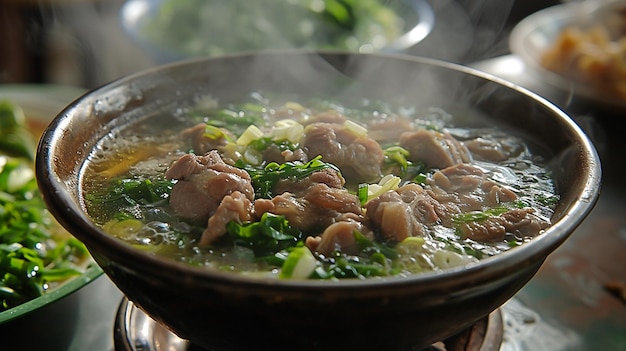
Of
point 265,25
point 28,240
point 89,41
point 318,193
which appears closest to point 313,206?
point 318,193

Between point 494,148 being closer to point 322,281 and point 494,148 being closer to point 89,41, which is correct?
point 322,281

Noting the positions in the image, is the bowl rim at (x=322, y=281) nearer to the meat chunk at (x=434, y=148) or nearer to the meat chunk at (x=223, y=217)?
the meat chunk at (x=223, y=217)

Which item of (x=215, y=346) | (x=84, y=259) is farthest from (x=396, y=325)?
(x=84, y=259)

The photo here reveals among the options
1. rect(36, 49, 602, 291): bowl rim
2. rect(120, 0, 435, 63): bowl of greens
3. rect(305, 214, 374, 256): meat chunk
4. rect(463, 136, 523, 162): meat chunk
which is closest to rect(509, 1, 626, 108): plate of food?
rect(120, 0, 435, 63): bowl of greens

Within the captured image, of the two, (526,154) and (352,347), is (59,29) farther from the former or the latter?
(352,347)

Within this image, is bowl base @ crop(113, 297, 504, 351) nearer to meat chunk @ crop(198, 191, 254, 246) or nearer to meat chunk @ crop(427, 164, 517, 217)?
meat chunk @ crop(427, 164, 517, 217)

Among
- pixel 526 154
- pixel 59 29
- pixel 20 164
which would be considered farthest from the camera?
pixel 59 29

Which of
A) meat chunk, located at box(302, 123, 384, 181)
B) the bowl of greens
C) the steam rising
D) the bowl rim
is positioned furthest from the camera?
the steam rising
